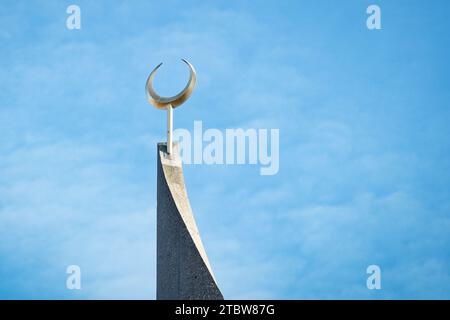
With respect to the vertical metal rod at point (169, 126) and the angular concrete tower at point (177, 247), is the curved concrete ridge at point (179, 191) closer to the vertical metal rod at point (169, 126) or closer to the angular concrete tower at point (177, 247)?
the angular concrete tower at point (177, 247)

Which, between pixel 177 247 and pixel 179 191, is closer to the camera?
pixel 177 247

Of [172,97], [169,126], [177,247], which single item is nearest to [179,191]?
[177,247]

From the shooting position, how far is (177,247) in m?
20.2

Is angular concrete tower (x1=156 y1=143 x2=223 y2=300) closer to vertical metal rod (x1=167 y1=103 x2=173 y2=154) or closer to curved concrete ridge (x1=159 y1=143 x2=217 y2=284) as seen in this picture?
curved concrete ridge (x1=159 y1=143 x2=217 y2=284)

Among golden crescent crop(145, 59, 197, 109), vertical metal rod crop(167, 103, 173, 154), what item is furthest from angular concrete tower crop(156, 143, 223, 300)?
golden crescent crop(145, 59, 197, 109)

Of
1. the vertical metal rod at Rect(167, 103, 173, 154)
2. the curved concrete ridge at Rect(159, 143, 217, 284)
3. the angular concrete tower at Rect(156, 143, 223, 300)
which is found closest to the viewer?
the angular concrete tower at Rect(156, 143, 223, 300)

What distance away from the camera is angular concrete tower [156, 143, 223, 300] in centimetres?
1952

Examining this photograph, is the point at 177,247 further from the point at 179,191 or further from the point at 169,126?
the point at 169,126
